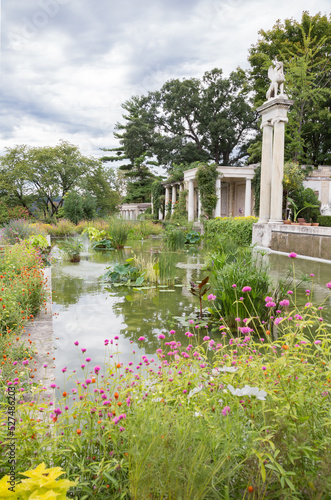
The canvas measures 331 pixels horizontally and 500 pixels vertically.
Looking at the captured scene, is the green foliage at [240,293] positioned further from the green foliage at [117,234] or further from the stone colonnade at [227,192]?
the stone colonnade at [227,192]

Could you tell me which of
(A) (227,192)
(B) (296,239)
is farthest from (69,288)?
(A) (227,192)

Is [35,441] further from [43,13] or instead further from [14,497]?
[43,13]

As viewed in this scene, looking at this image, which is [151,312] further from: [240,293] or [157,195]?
[157,195]

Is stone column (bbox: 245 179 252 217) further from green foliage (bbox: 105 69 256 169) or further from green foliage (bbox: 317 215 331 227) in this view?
green foliage (bbox: 105 69 256 169)

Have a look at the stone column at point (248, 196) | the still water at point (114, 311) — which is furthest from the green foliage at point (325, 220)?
the still water at point (114, 311)

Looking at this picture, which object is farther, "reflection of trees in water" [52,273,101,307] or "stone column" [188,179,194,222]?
"stone column" [188,179,194,222]

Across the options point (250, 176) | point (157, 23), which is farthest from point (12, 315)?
point (250, 176)

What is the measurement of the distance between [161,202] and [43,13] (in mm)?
26502

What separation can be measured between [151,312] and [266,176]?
8.08m

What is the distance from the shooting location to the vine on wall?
21438mm

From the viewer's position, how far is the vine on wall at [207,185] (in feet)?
70.3

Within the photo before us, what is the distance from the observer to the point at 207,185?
21516 mm

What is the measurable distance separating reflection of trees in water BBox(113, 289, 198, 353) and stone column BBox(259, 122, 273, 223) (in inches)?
250

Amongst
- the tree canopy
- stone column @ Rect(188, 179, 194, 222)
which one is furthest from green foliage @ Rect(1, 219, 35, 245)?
the tree canopy
